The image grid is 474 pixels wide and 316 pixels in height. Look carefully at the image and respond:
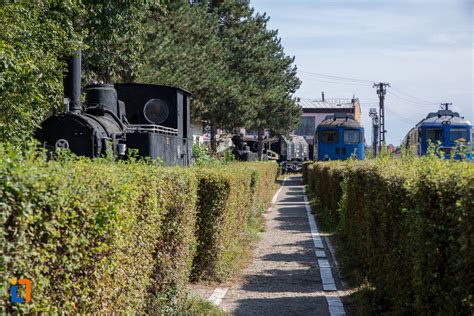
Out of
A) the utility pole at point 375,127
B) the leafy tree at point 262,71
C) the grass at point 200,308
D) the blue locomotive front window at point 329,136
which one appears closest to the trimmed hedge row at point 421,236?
the grass at point 200,308

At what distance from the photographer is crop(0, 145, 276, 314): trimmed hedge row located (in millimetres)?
3506

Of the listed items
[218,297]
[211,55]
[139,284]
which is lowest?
[218,297]

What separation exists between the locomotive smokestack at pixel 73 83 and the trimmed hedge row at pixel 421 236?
679cm

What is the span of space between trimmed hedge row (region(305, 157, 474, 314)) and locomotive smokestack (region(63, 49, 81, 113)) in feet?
22.3

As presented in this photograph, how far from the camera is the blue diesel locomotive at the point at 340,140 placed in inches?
1603

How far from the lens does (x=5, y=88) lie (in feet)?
48.1

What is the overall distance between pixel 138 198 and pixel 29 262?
2528 mm

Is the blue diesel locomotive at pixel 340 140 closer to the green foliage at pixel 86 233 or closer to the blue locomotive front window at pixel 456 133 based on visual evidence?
the blue locomotive front window at pixel 456 133

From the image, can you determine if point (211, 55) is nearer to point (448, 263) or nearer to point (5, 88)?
point (5, 88)

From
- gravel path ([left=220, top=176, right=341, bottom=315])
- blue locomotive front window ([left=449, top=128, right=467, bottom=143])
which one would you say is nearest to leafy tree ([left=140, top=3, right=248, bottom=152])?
gravel path ([left=220, top=176, right=341, bottom=315])

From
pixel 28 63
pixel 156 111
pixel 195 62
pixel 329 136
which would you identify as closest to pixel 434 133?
pixel 329 136

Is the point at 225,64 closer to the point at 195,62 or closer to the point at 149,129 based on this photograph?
the point at 195,62

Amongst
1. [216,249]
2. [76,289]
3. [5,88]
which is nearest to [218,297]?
[216,249]

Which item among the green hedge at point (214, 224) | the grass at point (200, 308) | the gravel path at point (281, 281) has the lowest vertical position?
the gravel path at point (281, 281)
